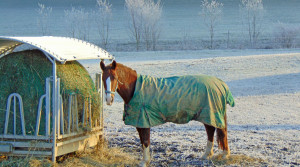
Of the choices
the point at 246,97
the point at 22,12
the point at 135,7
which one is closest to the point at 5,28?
the point at 22,12

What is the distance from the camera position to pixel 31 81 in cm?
596

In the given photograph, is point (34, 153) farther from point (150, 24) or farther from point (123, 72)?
point (150, 24)

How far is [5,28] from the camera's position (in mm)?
49438

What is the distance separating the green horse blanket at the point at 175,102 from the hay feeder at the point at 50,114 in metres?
0.88

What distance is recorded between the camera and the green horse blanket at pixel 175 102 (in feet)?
18.7

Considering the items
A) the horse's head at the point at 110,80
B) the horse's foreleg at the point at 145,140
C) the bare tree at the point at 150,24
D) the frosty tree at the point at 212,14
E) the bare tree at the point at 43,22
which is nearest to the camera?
the horse's head at the point at 110,80

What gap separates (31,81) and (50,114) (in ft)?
1.97

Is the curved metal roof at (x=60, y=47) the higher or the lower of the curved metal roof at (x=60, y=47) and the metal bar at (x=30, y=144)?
the higher

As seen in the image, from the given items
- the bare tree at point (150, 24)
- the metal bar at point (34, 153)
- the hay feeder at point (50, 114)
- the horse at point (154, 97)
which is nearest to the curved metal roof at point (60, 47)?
the hay feeder at point (50, 114)

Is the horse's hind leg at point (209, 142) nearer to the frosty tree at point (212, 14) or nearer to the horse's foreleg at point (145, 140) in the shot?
the horse's foreleg at point (145, 140)

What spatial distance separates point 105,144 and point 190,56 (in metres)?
18.2

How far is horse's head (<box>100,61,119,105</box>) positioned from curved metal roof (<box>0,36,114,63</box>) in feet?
1.86

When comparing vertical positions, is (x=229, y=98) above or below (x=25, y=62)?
below

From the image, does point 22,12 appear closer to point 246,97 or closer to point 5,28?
point 5,28
